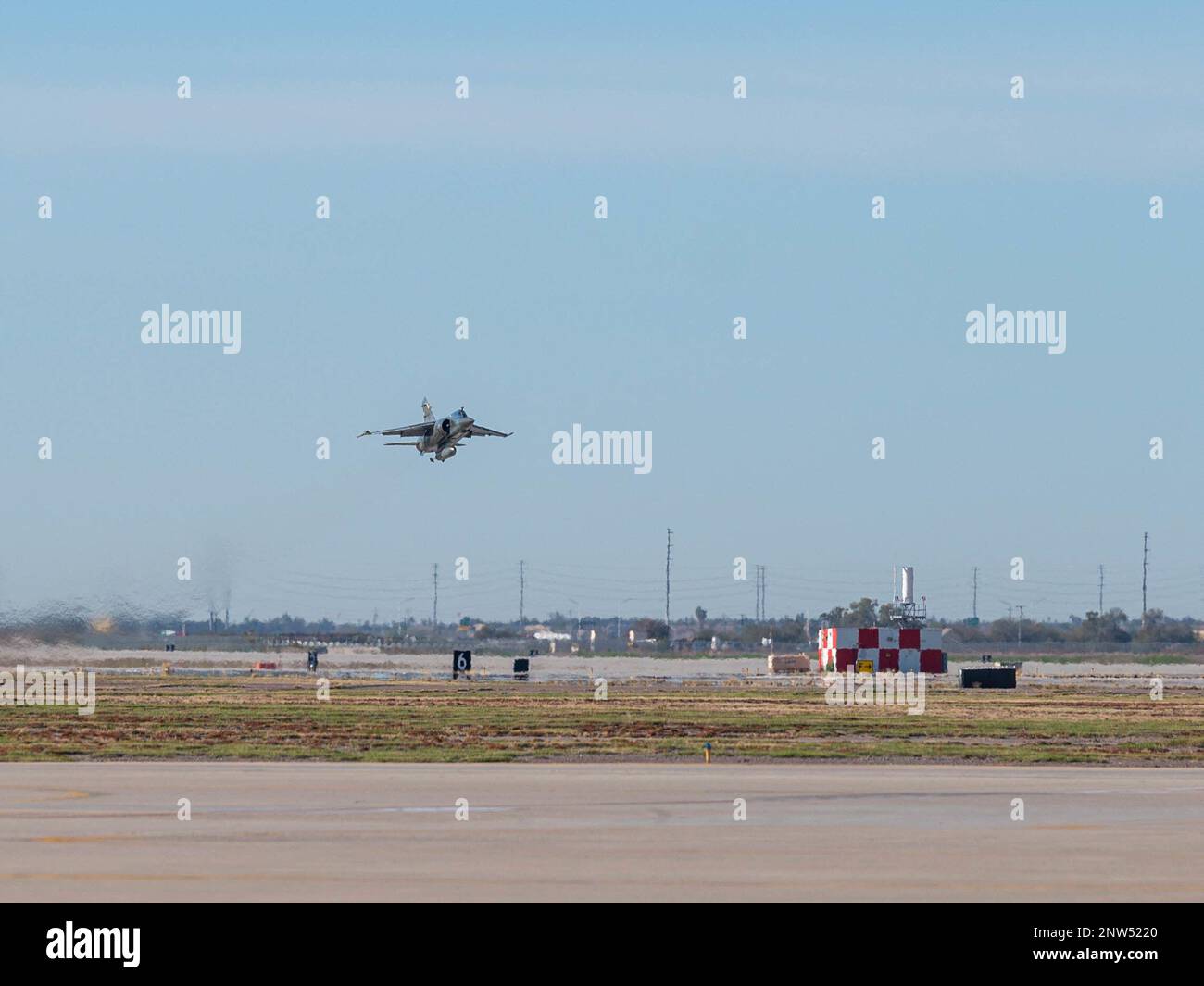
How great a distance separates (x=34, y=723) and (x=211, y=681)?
4017 cm

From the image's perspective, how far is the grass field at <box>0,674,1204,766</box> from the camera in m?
41.9

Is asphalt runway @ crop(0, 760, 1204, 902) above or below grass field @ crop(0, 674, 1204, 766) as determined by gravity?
above

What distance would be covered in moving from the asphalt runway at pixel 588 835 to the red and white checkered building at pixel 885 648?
54.2 m

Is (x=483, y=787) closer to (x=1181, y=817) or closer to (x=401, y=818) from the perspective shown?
(x=401, y=818)

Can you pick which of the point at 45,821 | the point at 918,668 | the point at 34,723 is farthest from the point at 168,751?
the point at 918,668

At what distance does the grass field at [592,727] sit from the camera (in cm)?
4194

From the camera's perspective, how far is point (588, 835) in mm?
24969

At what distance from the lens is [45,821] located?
26.3m

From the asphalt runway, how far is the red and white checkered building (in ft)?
178
